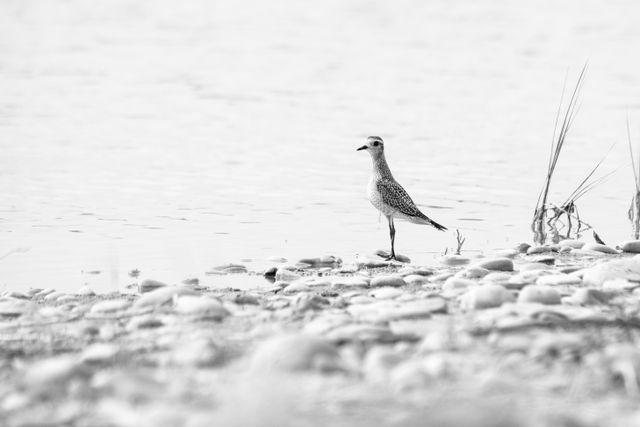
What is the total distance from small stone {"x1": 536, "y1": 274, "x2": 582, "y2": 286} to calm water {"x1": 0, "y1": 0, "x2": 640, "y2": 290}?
293 centimetres

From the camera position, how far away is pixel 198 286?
28.5 ft

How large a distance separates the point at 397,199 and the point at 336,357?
625 cm

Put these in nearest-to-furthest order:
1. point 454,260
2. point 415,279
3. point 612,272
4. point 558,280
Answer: point 558,280
point 612,272
point 415,279
point 454,260

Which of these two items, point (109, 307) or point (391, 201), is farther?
point (391, 201)

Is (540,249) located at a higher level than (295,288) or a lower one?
higher

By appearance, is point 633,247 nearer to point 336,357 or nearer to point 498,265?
point 498,265

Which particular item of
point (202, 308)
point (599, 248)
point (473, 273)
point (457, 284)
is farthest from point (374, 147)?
point (202, 308)

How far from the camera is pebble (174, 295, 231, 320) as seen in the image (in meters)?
6.58

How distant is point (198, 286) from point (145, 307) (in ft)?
5.38

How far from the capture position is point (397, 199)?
11164 mm

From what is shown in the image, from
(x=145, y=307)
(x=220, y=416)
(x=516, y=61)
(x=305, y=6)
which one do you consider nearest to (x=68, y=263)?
(x=145, y=307)

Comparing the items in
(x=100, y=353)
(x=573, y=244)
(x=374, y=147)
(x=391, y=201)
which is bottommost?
(x=100, y=353)

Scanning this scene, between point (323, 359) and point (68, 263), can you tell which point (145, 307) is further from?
point (68, 263)

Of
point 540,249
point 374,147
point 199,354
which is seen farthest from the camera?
point 374,147
